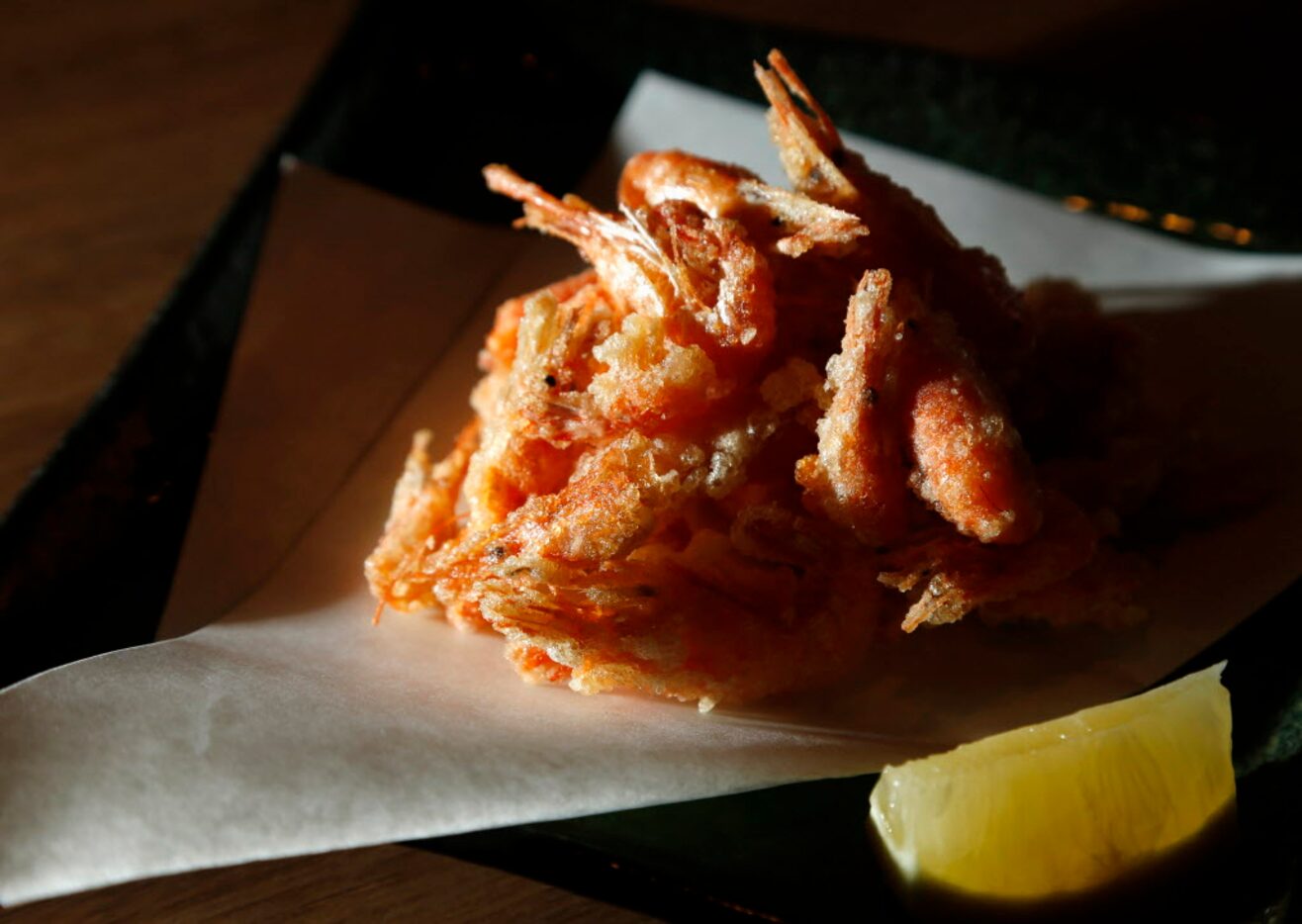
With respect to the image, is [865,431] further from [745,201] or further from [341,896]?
[341,896]

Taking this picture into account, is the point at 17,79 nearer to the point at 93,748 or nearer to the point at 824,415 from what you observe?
the point at 93,748

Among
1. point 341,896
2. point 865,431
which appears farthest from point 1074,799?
point 341,896

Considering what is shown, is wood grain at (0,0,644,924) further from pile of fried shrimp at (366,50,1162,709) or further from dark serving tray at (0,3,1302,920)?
pile of fried shrimp at (366,50,1162,709)

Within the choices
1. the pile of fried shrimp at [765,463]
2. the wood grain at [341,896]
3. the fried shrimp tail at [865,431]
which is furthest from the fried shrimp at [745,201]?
the wood grain at [341,896]

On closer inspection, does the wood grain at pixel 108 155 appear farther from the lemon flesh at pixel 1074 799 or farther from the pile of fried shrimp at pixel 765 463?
the lemon flesh at pixel 1074 799

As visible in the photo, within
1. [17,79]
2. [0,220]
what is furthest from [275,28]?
[0,220]

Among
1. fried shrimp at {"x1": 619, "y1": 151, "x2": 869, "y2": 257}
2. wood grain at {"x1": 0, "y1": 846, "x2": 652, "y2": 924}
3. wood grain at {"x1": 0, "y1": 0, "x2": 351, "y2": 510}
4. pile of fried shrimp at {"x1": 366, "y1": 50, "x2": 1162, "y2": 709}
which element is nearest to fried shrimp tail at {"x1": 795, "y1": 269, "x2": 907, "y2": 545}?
pile of fried shrimp at {"x1": 366, "y1": 50, "x2": 1162, "y2": 709}
